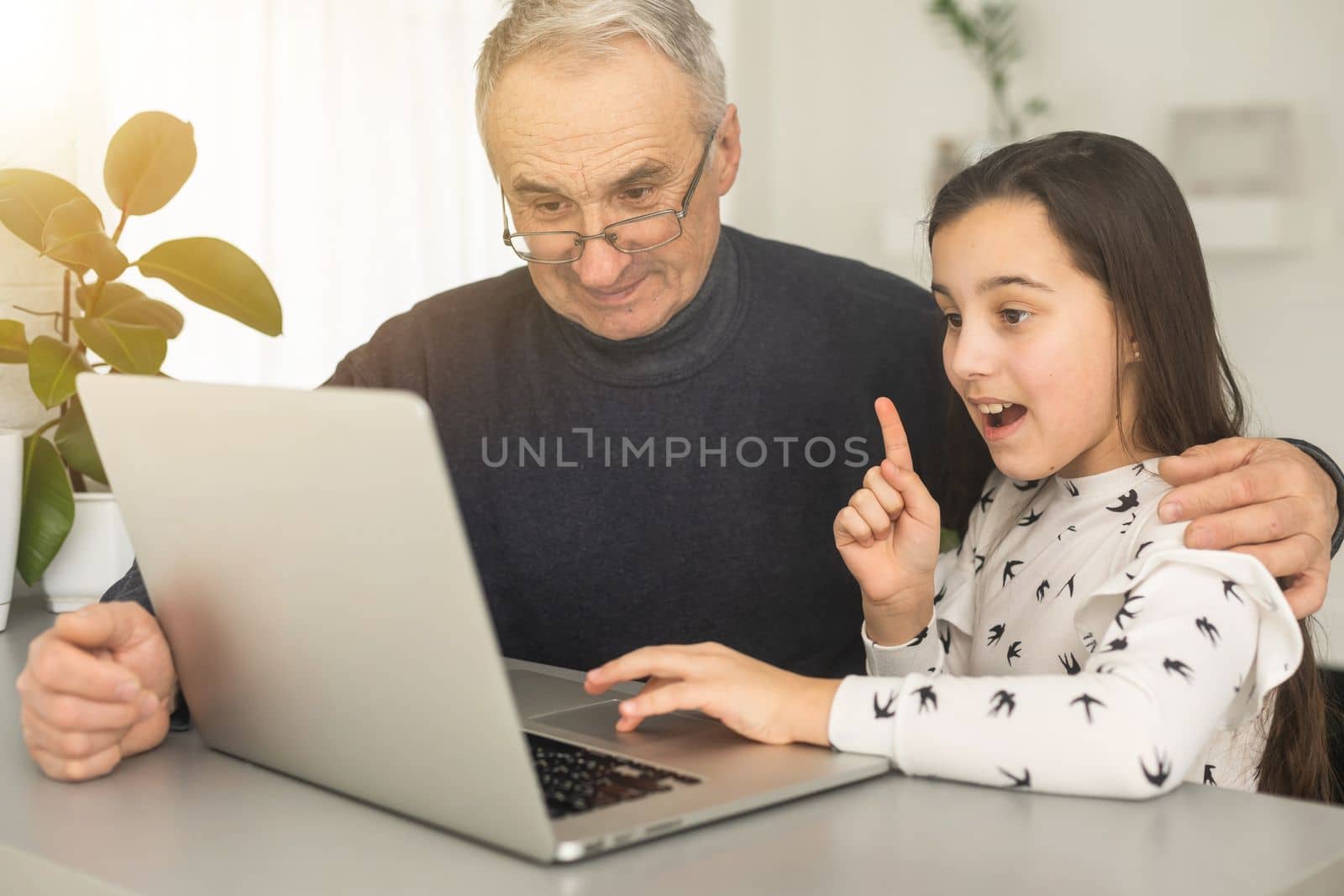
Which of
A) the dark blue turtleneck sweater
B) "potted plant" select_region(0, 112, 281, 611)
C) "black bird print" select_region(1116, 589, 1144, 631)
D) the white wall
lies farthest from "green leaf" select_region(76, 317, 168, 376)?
the white wall

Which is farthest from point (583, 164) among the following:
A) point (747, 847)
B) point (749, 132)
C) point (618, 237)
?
point (749, 132)

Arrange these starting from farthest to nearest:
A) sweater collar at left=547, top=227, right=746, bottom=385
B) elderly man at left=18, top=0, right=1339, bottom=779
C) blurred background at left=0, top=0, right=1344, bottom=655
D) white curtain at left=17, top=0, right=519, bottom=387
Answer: white curtain at left=17, top=0, right=519, bottom=387, blurred background at left=0, top=0, right=1344, bottom=655, sweater collar at left=547, top=227, right=746, bottom=385, elderly man at left=18, top=0, right=1339, bottom=779

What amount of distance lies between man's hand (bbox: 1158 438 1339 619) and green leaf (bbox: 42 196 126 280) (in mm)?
1213

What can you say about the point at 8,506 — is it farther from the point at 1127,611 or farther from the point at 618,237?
the point at 1127,611

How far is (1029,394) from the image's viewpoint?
121 cm

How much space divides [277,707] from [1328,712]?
3.85 feet

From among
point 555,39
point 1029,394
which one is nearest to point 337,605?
point 1029,394

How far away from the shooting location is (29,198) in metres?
1.61

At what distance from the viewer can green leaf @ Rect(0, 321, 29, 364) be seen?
1.57m

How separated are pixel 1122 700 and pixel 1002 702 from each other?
0.08m

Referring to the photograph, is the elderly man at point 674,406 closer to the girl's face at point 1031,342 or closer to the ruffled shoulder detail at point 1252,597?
the girl's face at point 1031,342

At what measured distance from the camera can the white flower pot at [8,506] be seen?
4.79ft

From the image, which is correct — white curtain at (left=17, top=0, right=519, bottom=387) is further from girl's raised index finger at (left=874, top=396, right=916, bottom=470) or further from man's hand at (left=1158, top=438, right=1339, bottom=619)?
man's hand at (left=1158, top=438, right=1339, bottom=619)

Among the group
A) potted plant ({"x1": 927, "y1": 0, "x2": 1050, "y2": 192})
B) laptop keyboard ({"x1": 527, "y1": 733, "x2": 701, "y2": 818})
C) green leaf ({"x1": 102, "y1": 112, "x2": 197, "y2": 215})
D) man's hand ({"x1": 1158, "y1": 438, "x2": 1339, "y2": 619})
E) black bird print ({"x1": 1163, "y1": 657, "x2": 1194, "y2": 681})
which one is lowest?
laptop keyboard ({"x1": 527, "y1": 733, "x2": 701, "y2": 818})
